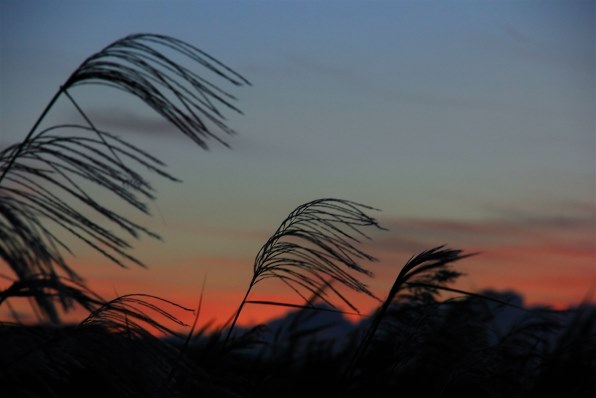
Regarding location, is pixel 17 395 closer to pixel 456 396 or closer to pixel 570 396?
pixel 570 396

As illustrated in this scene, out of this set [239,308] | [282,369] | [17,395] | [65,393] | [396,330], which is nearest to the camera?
[17,395]

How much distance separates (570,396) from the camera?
421cm

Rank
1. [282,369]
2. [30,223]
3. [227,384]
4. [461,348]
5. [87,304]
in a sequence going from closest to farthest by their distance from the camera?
[87,304] → [30,223] → [227,384] → [282,369] → [461,348]

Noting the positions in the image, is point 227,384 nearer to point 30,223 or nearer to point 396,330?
point 30,223

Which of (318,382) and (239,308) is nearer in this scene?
Result: (239,308)

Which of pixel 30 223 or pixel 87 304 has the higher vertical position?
pixel 30 223

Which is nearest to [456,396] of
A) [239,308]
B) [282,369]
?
[282,369]

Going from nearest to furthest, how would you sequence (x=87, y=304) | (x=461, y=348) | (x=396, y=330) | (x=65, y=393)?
(x=87, y=304) → (x=65, y=393) → (x=461, y=348) → (x=396, y=330)

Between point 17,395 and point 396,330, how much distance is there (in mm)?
3320

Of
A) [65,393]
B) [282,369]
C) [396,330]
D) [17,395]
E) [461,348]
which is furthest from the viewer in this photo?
[396,330]

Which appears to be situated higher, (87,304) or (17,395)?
(87,304)

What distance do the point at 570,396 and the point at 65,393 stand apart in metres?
2.47

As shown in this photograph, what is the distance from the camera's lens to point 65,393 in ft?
9.12

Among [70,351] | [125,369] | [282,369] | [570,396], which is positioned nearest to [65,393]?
[70,351]
